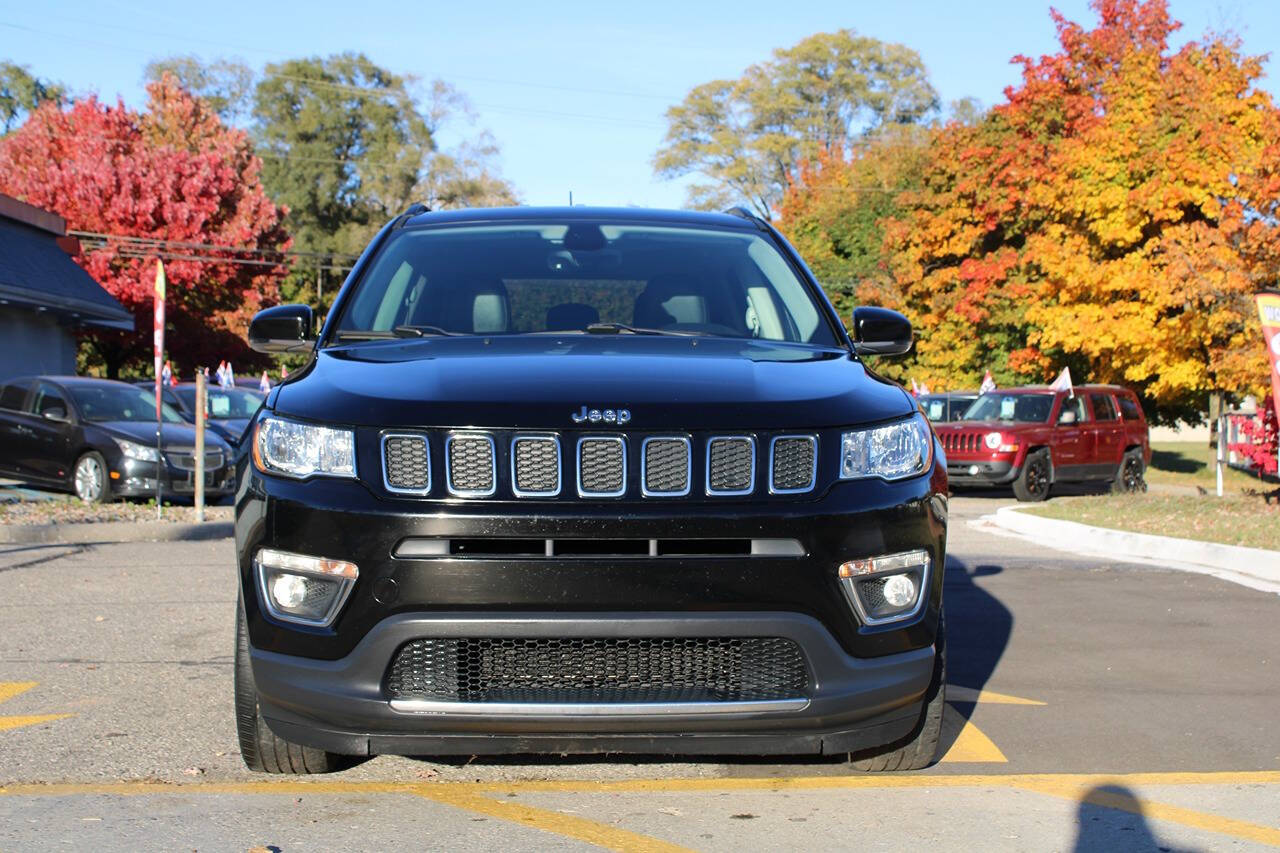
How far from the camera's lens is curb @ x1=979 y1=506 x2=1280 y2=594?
11.0 m

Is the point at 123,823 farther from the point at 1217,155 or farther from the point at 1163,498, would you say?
the point at 1217,155

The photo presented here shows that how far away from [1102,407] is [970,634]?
17.1 meters

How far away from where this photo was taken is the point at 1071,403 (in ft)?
77.7

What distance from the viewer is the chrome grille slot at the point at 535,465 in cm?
391

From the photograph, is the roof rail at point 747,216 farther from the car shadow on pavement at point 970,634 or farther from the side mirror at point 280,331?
the side mirror at point 280,331

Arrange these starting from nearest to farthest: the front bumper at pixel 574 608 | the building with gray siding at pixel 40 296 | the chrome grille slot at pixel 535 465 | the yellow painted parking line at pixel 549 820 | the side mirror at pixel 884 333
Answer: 1. the front bumper at pixel 574 608
2. the chrome grille slot at pixel 535 465
3. the yellow painted parking line at pixel 549 820
4. the side mirror at pixel 884 333
5. the building with gray siding at pixel 40 296

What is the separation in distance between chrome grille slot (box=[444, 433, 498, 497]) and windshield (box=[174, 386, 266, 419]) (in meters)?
20.3

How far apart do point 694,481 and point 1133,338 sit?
84.1 ft

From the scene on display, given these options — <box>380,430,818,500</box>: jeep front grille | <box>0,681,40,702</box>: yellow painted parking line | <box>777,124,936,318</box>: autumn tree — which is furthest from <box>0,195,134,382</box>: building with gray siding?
<box>777,124,936,318</box>: autumn tree

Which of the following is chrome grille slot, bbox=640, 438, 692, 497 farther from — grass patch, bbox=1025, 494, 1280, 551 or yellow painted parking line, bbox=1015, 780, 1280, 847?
Result: grass patch, bbox=1025, 494, 1280, 551

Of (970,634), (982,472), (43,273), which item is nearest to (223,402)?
(43,273)

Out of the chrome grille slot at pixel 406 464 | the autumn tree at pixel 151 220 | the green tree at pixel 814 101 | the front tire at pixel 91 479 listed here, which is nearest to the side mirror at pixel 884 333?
the chrome grille slot at pixel 406 464

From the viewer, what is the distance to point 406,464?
155 inches

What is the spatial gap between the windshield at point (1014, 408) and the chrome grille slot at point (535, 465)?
20227mm
